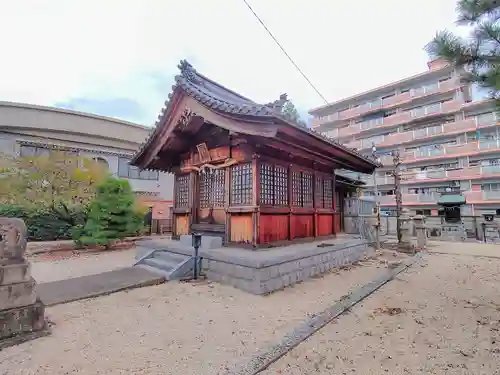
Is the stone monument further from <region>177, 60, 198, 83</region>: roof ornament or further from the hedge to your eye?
the hedge

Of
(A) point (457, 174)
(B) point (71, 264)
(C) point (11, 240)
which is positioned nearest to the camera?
(C) point (11, 240)

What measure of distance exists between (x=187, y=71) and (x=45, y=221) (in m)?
11.8

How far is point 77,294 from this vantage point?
4539 millimetres

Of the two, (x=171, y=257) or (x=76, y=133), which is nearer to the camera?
(x=171, y=257)

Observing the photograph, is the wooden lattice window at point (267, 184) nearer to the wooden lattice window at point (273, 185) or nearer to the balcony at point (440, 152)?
the wooden lattice window at point (273, 185)

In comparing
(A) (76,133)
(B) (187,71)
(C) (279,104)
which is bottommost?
(C) (279,104)

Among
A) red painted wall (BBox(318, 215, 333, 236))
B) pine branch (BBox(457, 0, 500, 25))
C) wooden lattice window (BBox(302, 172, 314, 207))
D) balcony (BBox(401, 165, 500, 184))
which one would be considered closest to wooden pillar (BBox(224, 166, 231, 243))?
wooden lattice window (BBox(302, 172, 314, 207))

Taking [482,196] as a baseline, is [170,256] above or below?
below

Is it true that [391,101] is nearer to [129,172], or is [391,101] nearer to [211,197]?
[129,172]

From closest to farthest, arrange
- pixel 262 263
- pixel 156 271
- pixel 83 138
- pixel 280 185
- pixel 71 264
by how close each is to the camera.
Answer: pixel 262 263 → pixel 156 271 → pixel 280 185 → pixel 71 264 → pixel 83 138

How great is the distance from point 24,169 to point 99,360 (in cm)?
1179

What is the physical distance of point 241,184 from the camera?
677 centimetres

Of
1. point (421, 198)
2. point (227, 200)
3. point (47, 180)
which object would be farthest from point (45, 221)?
point (421, 198)

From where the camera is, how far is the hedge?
1307 cm
